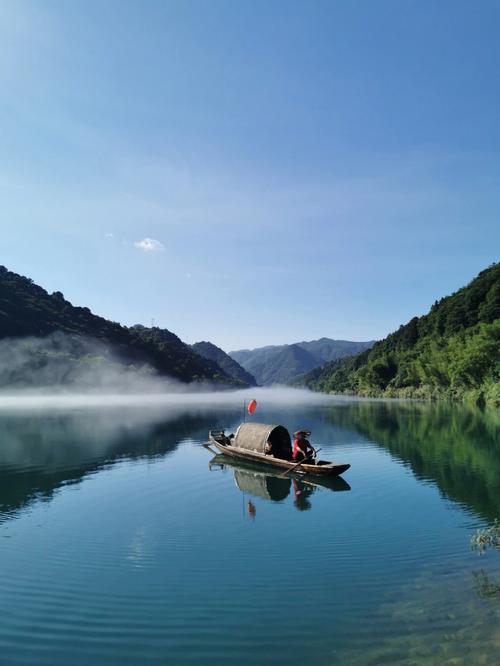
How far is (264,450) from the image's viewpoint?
35.1 m

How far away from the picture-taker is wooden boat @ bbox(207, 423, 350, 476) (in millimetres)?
31997

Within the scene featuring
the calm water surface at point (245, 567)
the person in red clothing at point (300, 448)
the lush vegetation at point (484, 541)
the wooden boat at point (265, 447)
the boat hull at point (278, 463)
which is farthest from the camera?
the person in red clothing at point (300, 448)

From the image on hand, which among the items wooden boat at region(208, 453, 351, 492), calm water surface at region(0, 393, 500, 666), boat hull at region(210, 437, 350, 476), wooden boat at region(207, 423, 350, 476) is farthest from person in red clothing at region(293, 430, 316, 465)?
calm water surface at region(0, 393, 500, 666)

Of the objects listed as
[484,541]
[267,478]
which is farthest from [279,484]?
[484,541]

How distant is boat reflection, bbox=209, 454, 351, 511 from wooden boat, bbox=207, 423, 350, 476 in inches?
29.4

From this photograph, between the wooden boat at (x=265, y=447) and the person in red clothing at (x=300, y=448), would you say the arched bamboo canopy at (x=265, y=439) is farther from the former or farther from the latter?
the person in red clothing at (x=300, y=448)

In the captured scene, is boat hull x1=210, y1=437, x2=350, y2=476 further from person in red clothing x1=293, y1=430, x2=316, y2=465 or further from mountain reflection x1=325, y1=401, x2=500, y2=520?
mountain reflection x1=325, y1=401, x2=500, y2=520

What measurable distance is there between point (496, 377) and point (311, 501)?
7717 centimetres

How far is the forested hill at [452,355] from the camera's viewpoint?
87.2 metres

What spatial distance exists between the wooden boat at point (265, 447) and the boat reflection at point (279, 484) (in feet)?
2.45

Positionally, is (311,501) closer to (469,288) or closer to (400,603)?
(400,603)

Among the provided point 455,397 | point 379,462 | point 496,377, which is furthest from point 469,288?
point 379,462

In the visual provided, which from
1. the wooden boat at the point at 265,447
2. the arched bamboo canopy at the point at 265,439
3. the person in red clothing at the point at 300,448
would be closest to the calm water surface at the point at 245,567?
the wooden boat at the point at 265,447

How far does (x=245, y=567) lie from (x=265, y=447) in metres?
20.6
